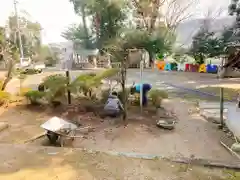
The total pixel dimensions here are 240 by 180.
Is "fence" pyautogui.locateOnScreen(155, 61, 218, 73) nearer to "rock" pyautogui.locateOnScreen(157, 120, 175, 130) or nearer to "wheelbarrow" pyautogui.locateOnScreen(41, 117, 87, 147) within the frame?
"rock" pyautogui.locateOnScreen(157, 120, 175, 130)

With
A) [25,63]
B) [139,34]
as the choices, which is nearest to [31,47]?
[25,63]

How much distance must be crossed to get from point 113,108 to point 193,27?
599 inches

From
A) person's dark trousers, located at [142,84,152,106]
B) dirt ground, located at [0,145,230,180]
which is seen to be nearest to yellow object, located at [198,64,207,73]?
person's dark trousers, located at [142,84,152,106]

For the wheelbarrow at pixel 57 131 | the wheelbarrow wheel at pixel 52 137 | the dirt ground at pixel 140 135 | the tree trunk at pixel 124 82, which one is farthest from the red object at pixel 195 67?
the wheelbarrow wheel at pixel 52 137

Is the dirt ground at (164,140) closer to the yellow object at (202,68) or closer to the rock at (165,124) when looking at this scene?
the rock at (165,124)

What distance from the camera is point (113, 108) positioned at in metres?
7.15

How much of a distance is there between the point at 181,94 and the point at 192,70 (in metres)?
7.11

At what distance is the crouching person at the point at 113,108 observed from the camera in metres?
7.11

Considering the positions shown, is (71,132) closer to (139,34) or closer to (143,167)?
(143,167)

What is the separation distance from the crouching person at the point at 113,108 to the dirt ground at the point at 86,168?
118 inches

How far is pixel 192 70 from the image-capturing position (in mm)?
16875

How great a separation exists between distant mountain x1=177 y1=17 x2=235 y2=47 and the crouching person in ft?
39.0

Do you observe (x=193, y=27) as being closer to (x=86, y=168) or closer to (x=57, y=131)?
(x=57, y=131)

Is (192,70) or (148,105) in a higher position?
(192,70)
